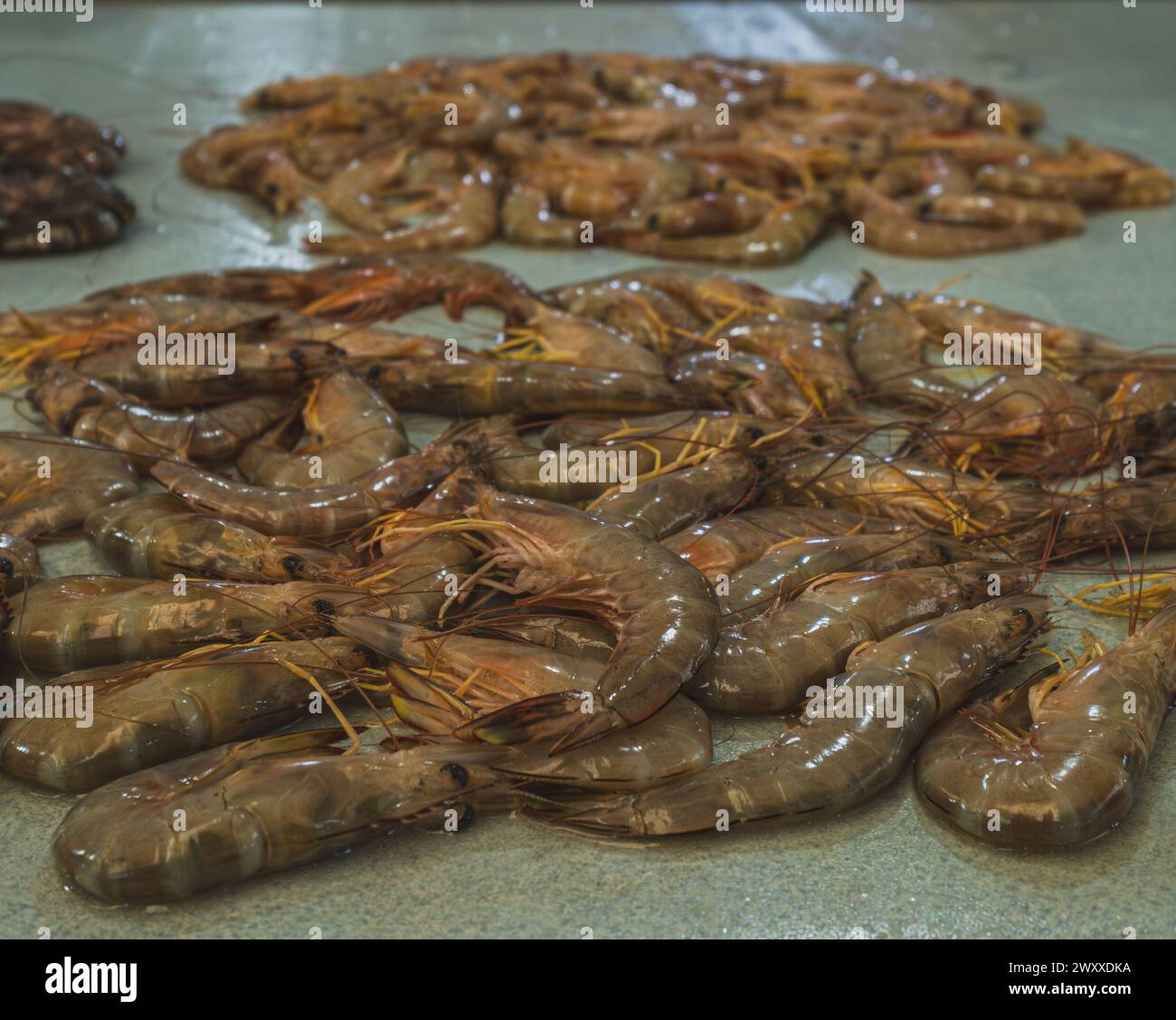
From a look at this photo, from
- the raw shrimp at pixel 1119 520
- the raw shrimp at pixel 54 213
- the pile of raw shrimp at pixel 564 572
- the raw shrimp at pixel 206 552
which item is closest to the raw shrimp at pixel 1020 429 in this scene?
the pile of raw shrimp at pixel 564 572

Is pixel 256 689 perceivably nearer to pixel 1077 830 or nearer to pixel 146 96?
pixel 1077 830

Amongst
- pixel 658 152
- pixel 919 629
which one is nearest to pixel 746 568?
pixel 919 629

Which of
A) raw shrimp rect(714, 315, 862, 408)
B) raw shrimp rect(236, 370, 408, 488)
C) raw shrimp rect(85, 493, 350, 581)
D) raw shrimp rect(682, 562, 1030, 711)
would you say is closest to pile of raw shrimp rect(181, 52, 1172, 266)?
raw shrimp rect(714, 315, 862, 408)

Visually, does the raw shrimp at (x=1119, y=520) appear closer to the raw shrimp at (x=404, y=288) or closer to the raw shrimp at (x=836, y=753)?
the raw shrimp at (x=836, y=753)

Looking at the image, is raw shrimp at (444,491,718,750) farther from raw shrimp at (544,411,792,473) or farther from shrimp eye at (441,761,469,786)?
raw shrimp at (544,411,792,473)

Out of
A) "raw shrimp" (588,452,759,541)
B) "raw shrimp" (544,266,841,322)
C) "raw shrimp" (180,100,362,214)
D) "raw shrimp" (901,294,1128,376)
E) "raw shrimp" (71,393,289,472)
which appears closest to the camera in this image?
"raw shrimp" (588,452,759,541)

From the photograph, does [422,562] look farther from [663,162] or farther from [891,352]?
[663,162]

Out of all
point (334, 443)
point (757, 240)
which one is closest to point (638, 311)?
point (757, 240)
